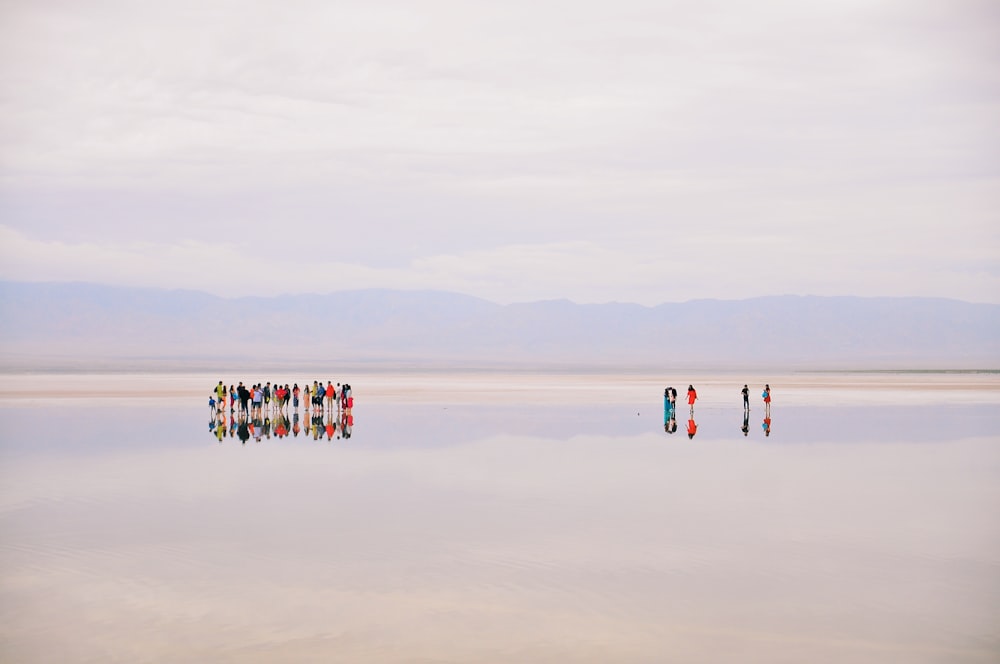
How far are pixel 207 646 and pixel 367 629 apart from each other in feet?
5.03

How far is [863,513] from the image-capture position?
16953 millimetres

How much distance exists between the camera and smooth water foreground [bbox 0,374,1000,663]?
1018cm

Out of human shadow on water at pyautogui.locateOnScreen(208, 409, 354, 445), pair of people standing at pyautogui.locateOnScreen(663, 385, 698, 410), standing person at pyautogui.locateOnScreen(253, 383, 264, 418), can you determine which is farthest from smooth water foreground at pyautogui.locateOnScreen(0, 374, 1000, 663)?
standing person at pyautogui.locateOnScreen(253, 383, 264, 418)

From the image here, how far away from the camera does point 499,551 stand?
14.0m

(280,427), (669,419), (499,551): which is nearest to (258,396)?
(280,427)

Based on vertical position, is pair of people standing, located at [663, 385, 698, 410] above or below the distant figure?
above

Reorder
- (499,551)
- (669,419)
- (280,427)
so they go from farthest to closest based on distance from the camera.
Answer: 1. (669,419)
2. (280,427)
3. (499,551)

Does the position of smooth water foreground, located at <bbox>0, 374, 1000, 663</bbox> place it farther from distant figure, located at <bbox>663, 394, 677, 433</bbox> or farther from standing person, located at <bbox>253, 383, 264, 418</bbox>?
standing person, located at <bbox>253, 383, 264, 418</bbox>

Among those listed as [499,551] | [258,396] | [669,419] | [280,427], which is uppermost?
[258,396]

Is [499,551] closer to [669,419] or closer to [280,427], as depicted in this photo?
[280,427]

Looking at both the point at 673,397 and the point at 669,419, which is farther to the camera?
the point at 673,397

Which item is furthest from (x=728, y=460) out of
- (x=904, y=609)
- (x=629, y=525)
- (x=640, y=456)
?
(x=904, y=609)

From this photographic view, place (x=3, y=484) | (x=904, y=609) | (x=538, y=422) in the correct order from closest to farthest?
(x=904, y=609) < (x=3, y=484) < (x=538, y=422)

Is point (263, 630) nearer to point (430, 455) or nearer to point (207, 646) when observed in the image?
point (207, 646)
